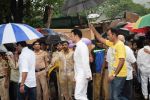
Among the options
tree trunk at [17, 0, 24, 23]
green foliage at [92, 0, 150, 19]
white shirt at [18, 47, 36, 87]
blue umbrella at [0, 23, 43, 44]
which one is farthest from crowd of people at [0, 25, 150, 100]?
green foliage at [92, 0, 150, 19]

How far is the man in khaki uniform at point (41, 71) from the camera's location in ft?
36.8

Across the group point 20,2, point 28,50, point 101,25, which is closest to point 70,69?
point 28,50

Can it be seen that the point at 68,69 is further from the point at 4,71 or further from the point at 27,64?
the point at 27,64

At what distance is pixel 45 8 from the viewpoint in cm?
1806

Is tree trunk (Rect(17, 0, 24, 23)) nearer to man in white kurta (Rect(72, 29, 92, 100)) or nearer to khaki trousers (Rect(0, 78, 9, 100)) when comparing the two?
khaki trousers (Rect(0, 78, 9, 100))

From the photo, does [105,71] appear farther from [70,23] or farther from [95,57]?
[70,23]

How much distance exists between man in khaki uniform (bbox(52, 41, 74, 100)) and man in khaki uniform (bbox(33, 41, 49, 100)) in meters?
0.41

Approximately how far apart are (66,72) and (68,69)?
0.40ft

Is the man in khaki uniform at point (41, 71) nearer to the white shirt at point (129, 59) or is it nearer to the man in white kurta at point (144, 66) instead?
the white shirt at point (129, 59)

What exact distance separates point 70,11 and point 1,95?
9.41ft

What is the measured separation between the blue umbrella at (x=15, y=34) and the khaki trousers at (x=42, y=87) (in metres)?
2.17

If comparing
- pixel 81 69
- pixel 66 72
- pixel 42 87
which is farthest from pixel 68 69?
pixel 81 69

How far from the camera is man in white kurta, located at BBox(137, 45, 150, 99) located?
10.7 m

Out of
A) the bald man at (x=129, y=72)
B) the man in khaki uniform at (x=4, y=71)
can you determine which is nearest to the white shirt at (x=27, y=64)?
the man in khaki uniform at (x=4, y=71)
